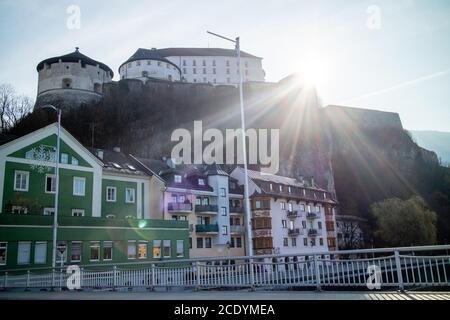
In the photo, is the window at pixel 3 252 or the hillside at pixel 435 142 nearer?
the window at pixel 3 252

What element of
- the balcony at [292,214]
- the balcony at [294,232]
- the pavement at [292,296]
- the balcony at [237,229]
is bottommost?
the pavement at [292,296]

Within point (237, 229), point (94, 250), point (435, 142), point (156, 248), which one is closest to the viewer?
point (94, 250)

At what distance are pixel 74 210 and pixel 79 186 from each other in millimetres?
2119

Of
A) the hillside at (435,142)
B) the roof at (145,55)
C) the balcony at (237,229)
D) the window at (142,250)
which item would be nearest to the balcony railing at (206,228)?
the balcony at (237,229)

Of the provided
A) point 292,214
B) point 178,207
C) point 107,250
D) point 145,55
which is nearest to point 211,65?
point 145,55

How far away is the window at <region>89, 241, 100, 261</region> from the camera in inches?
1227

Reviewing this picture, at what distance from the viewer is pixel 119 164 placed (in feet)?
135

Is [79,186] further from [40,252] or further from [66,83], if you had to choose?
[66,83]

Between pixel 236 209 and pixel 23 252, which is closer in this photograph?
pixel 23 252

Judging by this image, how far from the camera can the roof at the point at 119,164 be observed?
39.0 m

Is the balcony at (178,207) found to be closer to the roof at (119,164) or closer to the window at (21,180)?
the roof at (119,164)

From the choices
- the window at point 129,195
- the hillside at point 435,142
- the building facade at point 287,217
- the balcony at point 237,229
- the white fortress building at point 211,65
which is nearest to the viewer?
the window at point 129,195

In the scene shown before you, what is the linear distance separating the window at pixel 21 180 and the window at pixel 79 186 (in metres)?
4.02
